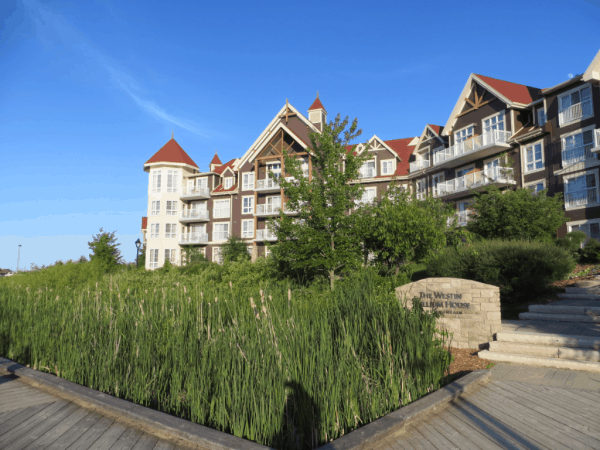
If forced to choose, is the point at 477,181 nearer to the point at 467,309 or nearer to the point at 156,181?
the point at 467,309

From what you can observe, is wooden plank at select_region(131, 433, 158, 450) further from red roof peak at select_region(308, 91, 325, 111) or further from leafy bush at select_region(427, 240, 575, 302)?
red roof peak at select_region(308, 91, 325, 111)

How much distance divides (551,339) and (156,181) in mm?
41605

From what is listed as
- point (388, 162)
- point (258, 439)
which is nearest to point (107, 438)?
point (258, 439)

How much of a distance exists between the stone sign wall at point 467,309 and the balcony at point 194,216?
117 feet

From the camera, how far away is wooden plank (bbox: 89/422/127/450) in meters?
3.71

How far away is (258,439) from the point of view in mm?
3705

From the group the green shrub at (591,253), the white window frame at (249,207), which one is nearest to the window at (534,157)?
the green shrub at (591,253)

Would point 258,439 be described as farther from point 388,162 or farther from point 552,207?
point 388,162

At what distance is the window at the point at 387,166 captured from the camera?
38.4 m


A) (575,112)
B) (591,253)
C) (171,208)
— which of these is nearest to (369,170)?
(575,112)

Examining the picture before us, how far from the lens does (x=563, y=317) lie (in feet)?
31.4

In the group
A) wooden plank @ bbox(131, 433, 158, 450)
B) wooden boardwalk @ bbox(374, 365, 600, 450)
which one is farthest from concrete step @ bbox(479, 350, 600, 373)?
wooden plank @ bbox(131, 433, 158, 450)

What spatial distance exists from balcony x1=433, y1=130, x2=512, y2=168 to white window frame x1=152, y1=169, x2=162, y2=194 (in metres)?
28.2

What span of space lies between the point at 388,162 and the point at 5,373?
35.9 m
